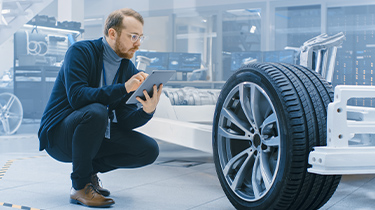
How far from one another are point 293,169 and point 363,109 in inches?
48.2

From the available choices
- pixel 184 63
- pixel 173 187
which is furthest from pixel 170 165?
pixel 184 63

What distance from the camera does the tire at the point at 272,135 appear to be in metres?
1.71

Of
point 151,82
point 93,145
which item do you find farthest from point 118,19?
point 93,145

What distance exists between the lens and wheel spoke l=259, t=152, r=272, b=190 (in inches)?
72.5

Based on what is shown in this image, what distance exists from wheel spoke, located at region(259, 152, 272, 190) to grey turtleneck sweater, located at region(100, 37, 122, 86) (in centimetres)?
89

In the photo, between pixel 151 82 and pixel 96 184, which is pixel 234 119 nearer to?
pixel 151 82

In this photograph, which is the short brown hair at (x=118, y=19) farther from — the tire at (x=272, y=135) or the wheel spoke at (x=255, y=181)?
the wheel spoke at (x=255, y=181)

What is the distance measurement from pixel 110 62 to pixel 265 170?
0.98 metres

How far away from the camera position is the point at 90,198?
2115 mm

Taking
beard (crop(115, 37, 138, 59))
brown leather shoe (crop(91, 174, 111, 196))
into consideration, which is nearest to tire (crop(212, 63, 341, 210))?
beard (crop(115, 37, 138, 59))

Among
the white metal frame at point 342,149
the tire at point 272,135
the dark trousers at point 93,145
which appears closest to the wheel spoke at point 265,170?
the tire at point 272,135

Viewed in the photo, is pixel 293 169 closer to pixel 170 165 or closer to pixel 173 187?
pixel 173 187

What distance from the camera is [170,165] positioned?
12.0ft

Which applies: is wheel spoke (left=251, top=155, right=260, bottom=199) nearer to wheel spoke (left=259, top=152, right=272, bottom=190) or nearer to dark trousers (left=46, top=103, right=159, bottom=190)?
Answer: wheel spoke (left=259, top=152, right=272, bottom=190)
